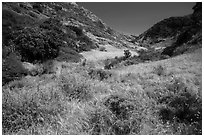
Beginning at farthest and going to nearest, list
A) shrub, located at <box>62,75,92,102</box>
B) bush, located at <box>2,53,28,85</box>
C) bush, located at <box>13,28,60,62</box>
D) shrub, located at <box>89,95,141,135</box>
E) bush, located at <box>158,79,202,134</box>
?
1. bush, located at <box>13,28,60,62</box>
2. bush, located at <box>2,53,28,85</box>
3. shrub, located at <box>62,75,92,102</box>
4. bush, located at <box>158,79,202,134</box>
5. shrub, located at <box>89,95,141,135</box>

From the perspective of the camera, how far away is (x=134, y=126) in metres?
5.17

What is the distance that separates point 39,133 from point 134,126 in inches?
76.4

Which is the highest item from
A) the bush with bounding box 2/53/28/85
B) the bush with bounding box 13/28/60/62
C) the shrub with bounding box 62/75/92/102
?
the bush with bounding box 13/28/60/62

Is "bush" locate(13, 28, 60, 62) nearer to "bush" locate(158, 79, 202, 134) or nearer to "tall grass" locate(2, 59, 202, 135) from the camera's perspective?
"tall grass" locate(2, 59, 202, 135)

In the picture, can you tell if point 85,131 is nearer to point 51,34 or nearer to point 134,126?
point 134,126

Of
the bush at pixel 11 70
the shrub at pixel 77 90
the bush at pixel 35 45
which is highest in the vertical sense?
the bush at pixel 35 45

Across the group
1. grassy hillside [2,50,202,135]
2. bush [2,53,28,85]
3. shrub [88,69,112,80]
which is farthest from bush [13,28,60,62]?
grassy hillside [2,50,202,135]

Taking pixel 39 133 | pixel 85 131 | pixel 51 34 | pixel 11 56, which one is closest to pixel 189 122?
pixel 85 131

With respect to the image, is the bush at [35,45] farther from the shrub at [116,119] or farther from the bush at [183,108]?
the bush at [183,108]

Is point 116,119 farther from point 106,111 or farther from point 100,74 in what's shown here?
point 100,74

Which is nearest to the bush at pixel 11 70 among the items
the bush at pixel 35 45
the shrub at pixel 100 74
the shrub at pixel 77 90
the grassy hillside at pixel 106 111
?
the bush at pixel 35 45

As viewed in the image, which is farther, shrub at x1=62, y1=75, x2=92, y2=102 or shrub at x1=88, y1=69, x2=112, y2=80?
shrub at x1=88, y1=69, x2=112, y2=80

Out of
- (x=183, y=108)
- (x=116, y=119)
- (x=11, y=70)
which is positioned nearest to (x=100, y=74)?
(x=116, y=119)

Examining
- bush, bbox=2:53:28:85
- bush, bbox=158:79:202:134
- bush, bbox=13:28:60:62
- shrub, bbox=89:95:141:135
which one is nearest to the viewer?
shrub, bbox=89:95:141:135
